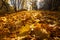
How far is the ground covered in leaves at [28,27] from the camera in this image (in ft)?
8.05

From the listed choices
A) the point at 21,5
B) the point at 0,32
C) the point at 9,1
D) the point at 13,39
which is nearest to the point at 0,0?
the point at 9,1

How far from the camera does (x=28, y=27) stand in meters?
2.81

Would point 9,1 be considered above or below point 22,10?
above

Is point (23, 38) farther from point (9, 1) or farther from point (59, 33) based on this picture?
point (9, 1)

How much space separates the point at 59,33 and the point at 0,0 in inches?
83.2

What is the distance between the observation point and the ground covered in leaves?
8.05ft

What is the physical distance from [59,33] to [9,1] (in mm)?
1966

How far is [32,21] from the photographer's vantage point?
125 inches

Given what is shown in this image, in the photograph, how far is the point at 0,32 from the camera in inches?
104

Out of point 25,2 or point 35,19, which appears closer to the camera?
point 35,19

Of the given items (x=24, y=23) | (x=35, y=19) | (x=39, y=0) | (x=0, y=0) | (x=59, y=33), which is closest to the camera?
(x=59, y=33)

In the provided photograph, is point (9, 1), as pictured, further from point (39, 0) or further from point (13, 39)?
point (13, 39)

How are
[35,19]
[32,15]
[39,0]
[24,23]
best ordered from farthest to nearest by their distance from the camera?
[39,0]
[32,15]
[35,19]
[24,23]

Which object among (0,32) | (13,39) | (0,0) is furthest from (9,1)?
(13,39)
